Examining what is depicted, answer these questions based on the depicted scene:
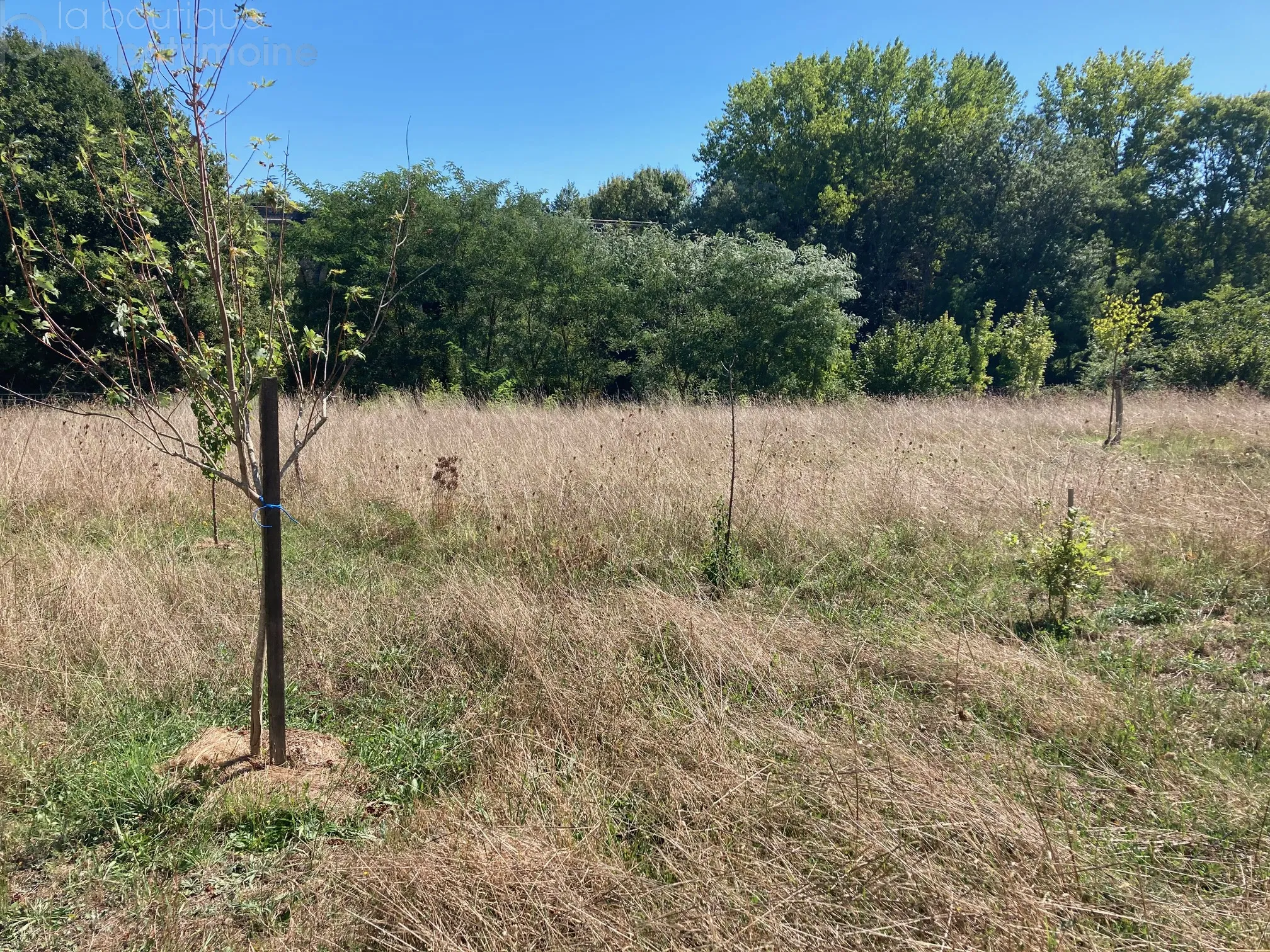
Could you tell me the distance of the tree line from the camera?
13.8 meters

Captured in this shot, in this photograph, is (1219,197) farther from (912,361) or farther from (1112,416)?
(1112,416)

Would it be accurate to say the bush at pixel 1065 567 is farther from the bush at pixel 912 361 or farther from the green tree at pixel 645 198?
the green tree at pixel 645 198

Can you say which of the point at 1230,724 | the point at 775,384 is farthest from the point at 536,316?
the point at 1230,724

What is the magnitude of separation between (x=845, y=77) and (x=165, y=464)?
3206 centimetres

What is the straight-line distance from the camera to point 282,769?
2746mm

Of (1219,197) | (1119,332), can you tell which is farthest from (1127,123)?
(1119,332)

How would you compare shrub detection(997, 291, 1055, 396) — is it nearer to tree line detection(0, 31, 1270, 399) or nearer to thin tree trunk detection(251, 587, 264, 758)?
tree line detection(0, 31, 1270, 399)

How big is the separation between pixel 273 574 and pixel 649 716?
1623 millimetres

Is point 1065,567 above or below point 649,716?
above

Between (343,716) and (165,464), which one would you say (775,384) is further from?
(343,716)

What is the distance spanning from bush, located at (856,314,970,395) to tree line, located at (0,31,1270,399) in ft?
0.22

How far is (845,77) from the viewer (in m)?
30.5

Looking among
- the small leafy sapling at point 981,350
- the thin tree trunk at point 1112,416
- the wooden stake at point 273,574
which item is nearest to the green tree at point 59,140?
the wooden stake at point 273,574

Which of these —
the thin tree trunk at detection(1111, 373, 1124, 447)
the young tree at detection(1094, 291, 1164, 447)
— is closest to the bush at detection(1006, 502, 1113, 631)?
the thin tree trunk at detection(1111, 373, 1124, 447)
